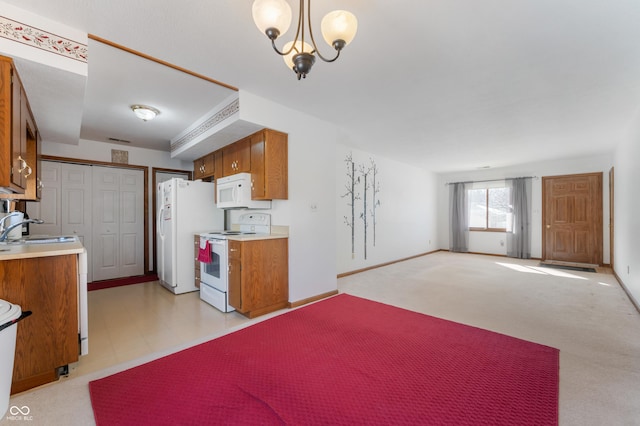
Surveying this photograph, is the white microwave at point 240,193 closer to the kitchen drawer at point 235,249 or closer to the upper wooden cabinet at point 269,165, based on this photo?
the upper wooden cabinet at point 269,165

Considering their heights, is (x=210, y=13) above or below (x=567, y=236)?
above

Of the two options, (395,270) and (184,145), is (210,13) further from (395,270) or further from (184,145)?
(395,270)

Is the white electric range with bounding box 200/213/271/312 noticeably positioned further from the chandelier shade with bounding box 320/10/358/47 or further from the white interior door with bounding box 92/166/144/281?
the chandelier shade with bounding box 320/10/358/47

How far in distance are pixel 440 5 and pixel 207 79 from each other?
199cm

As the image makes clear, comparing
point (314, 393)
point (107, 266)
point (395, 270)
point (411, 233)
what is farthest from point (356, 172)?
point (107, 266)

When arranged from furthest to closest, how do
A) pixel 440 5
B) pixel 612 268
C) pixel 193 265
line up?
1. pixel 612 268
2. pixel 193 265
3. pixel 440 5

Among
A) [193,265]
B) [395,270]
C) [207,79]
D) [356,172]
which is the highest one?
[207,79]

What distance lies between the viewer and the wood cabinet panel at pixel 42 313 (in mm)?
1729

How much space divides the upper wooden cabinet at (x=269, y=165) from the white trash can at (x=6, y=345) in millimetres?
2104

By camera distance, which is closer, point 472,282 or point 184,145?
point 184,145

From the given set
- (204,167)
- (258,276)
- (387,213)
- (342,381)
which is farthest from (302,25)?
(387,213)

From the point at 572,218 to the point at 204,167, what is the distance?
7825 millimetres

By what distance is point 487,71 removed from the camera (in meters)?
2.43

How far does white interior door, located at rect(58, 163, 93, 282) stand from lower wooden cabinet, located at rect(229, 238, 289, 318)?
9.92ft
